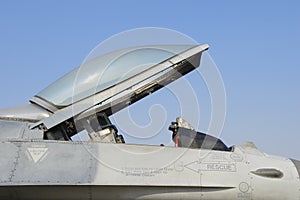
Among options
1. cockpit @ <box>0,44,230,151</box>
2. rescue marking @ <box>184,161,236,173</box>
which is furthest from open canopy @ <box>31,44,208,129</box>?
rescue marking @ <box>184,161,236,173</box>

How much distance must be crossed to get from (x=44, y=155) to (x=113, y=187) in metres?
1.22

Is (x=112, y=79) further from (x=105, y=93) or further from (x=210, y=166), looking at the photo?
(x=210, y=166)

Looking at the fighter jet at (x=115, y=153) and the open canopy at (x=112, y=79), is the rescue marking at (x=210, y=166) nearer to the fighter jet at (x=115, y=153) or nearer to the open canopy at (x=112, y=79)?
the fighter jet at (x=115, y=153)

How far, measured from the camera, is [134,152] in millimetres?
6953

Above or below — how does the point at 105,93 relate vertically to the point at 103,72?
below

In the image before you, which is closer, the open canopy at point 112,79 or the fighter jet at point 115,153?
the fighter jet at point 115,153

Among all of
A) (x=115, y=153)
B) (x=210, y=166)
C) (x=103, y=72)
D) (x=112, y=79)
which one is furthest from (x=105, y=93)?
(x=210, y=166)

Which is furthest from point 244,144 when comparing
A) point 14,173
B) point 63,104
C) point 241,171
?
point 14,173

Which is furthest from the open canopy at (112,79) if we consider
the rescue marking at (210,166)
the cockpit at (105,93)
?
the rescue marking at (210,166)

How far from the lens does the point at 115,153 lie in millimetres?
6828

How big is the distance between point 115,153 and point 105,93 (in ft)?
3.90

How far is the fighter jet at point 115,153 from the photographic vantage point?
254 inches

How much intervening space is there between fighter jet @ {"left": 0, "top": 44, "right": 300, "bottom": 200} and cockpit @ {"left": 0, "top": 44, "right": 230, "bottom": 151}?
0.06 ft

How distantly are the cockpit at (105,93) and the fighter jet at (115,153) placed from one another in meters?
0.02
